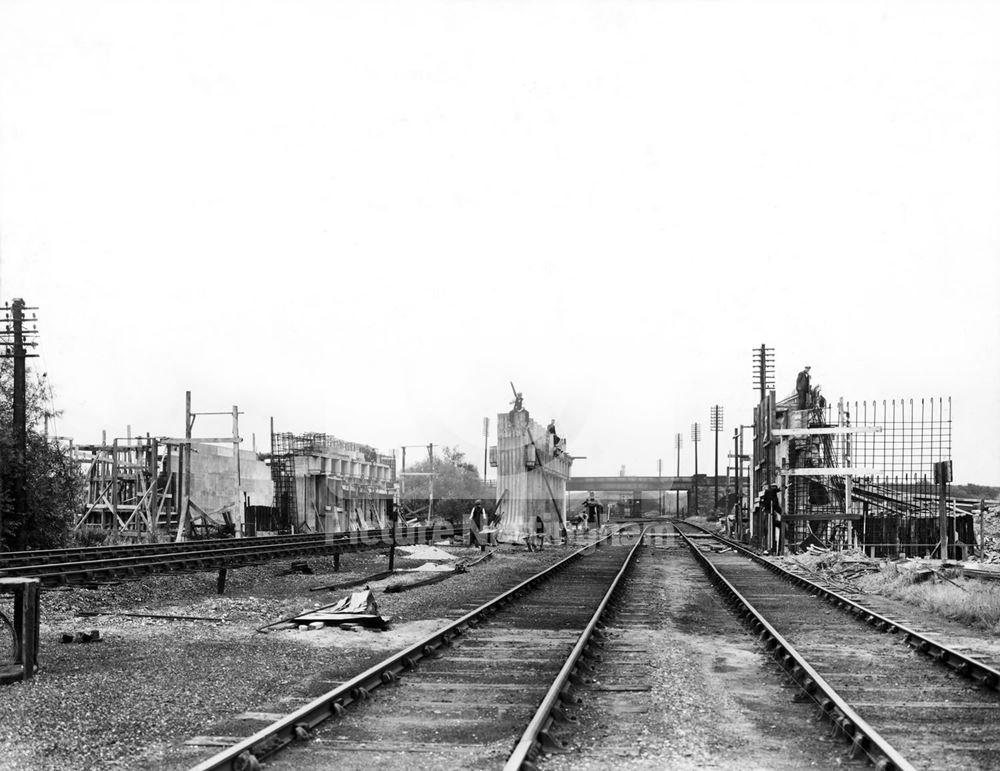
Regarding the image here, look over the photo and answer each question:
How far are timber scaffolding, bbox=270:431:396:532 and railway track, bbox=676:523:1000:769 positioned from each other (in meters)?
31.2

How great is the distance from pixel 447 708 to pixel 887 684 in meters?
4.15

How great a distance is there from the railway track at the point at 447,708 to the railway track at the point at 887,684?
2.06 meters

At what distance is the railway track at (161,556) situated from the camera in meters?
16.8

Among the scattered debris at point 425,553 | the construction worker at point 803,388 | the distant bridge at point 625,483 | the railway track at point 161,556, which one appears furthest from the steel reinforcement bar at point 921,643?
the distant bridge at point 625,483

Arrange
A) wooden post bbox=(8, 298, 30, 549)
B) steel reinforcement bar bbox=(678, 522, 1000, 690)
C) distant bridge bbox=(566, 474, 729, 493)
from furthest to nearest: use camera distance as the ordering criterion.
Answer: distant bridge bbox=(566, 474, 729, 493) → wooden post bbox=(8, 298, 30, 549) → steel reinforcement bar bbox=(678, 522, 1000, 690)

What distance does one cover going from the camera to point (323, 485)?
46500 millimetres

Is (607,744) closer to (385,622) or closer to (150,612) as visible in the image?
(385,622)

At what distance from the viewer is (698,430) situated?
112 metres

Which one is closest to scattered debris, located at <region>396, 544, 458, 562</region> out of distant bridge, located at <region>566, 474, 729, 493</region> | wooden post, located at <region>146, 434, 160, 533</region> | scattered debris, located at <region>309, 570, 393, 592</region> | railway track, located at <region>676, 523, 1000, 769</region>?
scattered debris, located at <region>309, 570, 393, 592</region>

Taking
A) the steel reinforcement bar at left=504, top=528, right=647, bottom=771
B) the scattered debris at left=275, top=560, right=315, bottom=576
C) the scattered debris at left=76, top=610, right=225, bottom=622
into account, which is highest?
the steel reinforcement bar at left=504, top=528, right=647, bottom=771

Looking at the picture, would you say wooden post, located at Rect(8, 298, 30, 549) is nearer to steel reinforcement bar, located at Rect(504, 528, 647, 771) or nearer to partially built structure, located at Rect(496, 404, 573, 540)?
partially built structure, located at Rect(496, 404, 573, 540)

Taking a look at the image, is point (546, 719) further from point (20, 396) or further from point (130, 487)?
point (130, 487)

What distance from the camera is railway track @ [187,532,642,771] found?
6.47m

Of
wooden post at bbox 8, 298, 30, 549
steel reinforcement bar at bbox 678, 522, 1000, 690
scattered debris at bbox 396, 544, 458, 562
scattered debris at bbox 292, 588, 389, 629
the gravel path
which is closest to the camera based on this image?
the gravel path
